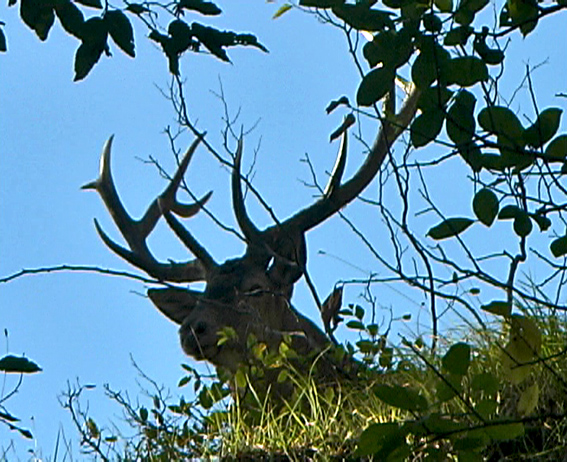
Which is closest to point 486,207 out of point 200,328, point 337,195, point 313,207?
point 200,328

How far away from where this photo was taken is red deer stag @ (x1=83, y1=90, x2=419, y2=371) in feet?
27.1

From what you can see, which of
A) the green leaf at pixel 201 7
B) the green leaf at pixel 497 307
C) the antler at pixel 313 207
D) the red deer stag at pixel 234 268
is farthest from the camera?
the antler at pixel 313 207

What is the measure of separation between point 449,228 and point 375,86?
1.13 feet

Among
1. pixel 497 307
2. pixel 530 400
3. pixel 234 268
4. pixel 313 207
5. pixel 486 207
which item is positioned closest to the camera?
pixel 497 307

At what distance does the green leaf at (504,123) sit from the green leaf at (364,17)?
0.28m

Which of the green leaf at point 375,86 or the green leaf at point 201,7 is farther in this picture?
the green leaf at point 201,7

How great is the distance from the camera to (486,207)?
8.79 feet

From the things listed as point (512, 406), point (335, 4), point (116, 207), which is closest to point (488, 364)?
point (512, 406)

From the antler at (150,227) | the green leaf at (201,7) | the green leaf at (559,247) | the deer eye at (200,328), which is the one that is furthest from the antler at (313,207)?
the green leaf at (559,247)

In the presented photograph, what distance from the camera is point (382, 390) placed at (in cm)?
250

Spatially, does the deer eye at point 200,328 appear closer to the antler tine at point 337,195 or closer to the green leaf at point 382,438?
the antler tine at point 337,195

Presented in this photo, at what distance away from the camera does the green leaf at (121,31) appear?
313 centimetres

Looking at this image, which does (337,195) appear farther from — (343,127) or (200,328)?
(343,127)

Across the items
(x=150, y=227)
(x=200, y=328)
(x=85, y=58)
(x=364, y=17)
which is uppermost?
(x=150, y=227)
